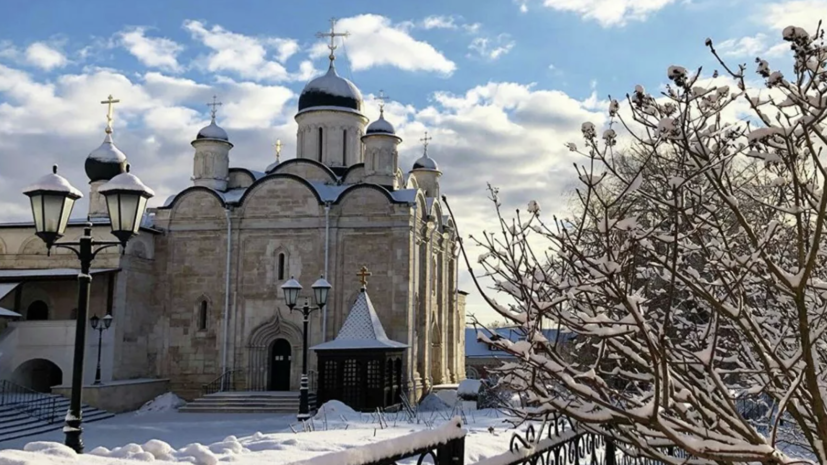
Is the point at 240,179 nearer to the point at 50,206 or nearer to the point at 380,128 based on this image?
the point at 380,128

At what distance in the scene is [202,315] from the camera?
25.4 meters

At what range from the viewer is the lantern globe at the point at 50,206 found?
26.8 ft

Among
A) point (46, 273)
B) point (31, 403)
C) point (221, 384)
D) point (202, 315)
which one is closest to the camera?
point (31, 403)

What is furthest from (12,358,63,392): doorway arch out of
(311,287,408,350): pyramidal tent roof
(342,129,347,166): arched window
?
(342,129,347,166): arched window

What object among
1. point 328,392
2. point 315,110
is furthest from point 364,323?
point 315,110

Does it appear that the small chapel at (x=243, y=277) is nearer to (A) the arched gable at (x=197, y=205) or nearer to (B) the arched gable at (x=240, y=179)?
(A) the arched gable at (x=197, y=205)

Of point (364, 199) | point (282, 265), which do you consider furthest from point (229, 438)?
point (282, 265)

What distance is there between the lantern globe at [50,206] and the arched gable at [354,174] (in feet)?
60.3

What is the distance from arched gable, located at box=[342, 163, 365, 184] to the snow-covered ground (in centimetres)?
874

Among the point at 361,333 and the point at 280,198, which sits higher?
the point at 280,198

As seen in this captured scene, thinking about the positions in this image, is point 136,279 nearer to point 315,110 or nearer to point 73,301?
point 73,301

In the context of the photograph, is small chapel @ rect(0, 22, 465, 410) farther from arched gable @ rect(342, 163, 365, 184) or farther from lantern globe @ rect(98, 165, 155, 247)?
lantern globe @ rect(98, 165, 155, 247)

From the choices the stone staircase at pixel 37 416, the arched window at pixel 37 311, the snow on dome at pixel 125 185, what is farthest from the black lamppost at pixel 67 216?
the arched window at pixel 37 311

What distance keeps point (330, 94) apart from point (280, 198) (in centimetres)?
486
